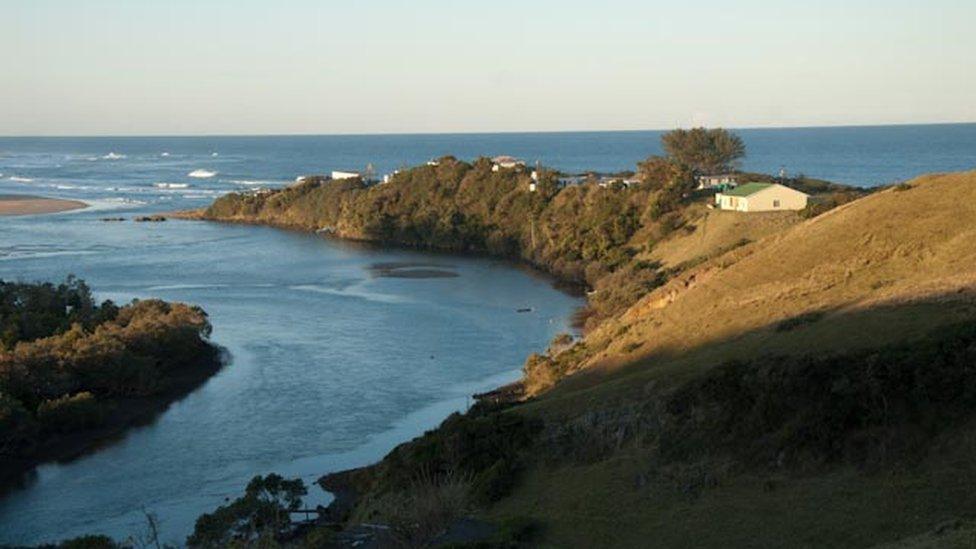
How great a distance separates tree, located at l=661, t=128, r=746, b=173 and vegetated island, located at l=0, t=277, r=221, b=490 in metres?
64.1

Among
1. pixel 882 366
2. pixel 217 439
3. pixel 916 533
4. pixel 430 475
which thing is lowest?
pixel 217 439

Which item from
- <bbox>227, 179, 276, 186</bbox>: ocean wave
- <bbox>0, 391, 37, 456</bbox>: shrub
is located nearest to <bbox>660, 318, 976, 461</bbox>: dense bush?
<bbox>0, 391, 37, 456</bbox>: shrub

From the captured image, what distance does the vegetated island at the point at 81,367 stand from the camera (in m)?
35.2

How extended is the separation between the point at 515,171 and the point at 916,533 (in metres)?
92.4

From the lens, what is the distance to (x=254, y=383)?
43344mm

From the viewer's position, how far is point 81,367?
1571 inches

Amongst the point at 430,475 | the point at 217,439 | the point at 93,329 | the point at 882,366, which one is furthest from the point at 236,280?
the point at 882,366

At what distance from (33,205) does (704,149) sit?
3197 inches

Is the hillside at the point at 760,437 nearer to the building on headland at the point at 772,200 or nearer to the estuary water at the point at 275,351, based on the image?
the estuary water at the point at 275,351

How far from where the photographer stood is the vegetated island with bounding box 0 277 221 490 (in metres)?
35.2

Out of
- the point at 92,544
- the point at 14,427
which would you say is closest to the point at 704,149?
the point at 14,427

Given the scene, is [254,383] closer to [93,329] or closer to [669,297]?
[93,329]

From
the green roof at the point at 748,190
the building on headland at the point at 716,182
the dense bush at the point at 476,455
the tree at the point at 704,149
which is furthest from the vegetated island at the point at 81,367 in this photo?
the tree at the point at 704,149

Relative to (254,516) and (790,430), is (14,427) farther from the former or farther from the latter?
(790,430)
